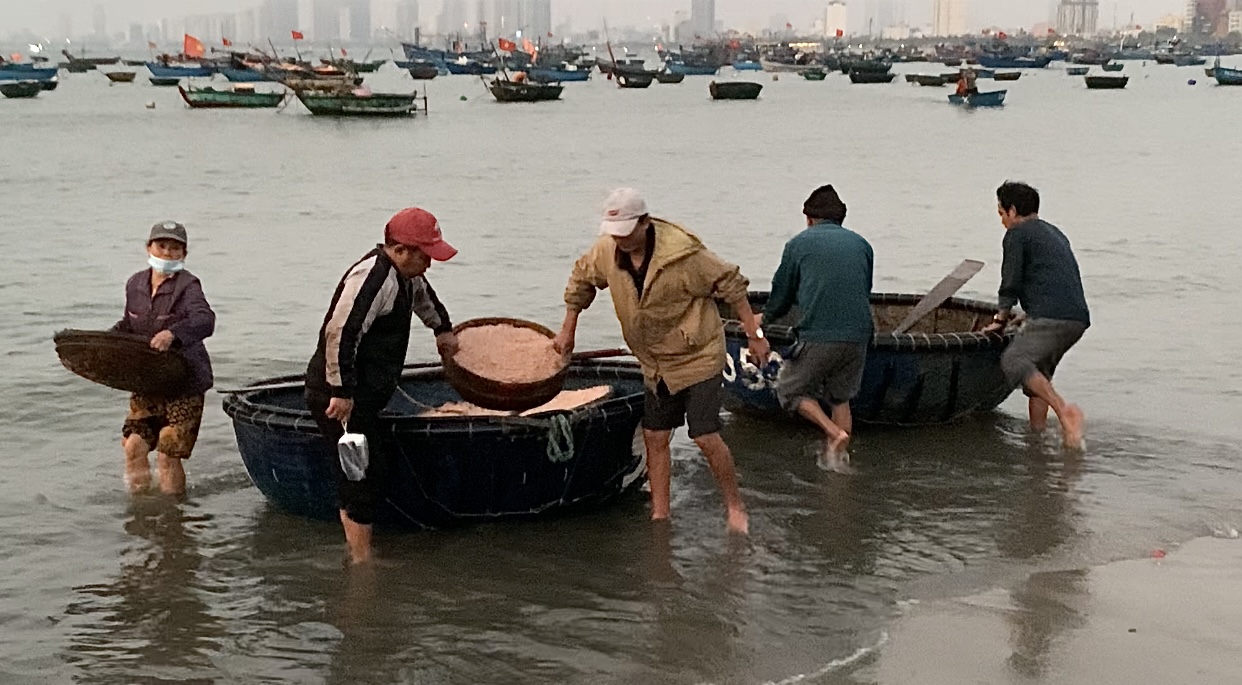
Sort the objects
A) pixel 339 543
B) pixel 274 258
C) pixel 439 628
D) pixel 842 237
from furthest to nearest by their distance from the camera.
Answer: pixel 274 258 < pixel 842 237 < pixel 339 543 < pixel 439 628

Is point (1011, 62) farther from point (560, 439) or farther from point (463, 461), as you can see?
point (463, 461)

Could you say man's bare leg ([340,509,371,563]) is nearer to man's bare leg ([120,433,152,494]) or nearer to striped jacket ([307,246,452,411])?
striped jacket ([307,246,452,411])

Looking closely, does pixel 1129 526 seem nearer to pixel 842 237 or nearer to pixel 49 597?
pixel 842 237

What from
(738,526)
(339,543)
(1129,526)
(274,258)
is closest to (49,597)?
(339,543)

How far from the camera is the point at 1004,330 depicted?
872 centimetres

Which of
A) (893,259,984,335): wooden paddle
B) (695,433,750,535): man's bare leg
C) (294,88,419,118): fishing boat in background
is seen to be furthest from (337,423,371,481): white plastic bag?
(294,88,419,118): fishing boat in background

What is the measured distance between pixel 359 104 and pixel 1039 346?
52.5 meters

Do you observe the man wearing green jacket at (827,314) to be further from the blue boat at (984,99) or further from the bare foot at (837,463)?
the blue boat at (984,99)

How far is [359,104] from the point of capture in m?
58.3

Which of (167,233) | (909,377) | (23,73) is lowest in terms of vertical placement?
(909,377)

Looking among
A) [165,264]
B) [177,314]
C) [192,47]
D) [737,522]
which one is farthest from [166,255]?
[192,47]

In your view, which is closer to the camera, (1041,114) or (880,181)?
(880,181)

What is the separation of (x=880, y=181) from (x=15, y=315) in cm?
2073

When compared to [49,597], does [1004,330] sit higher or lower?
higher
